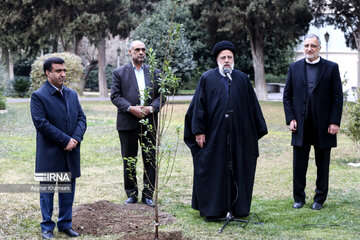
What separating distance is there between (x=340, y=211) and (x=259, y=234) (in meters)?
1.66

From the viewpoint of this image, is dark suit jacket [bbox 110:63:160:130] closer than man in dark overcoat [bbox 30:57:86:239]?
No

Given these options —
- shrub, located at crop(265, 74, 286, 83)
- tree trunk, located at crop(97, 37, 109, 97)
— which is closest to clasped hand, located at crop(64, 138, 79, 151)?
tree trunk, located at crop(97, 37, 109, 97)

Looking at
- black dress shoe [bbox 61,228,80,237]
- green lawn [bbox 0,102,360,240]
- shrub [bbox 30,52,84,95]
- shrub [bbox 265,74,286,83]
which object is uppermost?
shrub [bbox 30,52,84,95]

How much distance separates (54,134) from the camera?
5.86 m

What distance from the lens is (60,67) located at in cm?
596

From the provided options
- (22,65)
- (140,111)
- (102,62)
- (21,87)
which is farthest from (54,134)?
(22,65)

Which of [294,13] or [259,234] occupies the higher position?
[294,13]

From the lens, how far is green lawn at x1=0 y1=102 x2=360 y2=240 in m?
6.41

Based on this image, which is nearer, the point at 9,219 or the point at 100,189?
the point at 9,219

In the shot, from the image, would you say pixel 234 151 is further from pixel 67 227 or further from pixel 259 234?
pixel 67 227

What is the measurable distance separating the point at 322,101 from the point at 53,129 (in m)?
3.63

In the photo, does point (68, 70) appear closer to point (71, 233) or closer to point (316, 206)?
point (316, 206)

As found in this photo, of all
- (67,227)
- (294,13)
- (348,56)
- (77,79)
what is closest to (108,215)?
(67,227)

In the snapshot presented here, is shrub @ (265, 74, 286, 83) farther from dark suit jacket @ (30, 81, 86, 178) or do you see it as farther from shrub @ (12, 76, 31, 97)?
dark suit jacket @ (30, 81, 86, 178)
